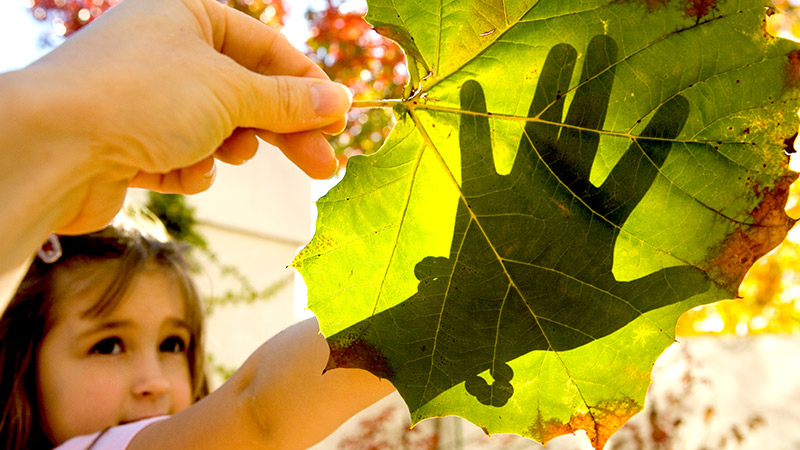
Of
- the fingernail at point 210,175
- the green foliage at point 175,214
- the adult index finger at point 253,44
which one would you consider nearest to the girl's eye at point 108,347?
the fingernail at point 210,175

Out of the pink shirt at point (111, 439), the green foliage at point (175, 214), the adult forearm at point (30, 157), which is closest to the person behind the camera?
the adult forearm at point (30, 157)

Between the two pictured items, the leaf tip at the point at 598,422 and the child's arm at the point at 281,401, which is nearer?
the leaf tip at the point at 598,422

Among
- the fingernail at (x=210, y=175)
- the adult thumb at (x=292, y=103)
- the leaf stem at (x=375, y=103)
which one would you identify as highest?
the leaf stem at (x=375, y=103)

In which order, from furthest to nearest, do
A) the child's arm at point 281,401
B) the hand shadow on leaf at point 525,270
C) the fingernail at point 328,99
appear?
1. the child's arm at point 281,401
2. the fingernail at point 328,99
3. the hand shadow on leaf at point 525,270

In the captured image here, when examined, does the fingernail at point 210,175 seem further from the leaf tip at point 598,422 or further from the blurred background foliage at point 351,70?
the blurred background foliage at point 351,70

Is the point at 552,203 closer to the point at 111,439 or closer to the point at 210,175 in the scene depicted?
the point at 210,175

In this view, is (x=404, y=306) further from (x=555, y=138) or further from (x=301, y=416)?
(x=301, y=416)

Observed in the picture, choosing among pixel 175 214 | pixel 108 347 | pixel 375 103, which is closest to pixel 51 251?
pixel 108 347
